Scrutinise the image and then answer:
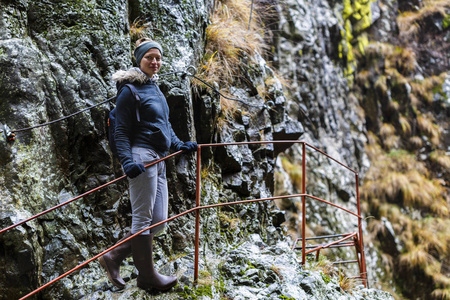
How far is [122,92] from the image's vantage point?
11.2 feet

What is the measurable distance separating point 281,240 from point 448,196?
7189 mm

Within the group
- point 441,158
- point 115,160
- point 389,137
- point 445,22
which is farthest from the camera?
point 445,22

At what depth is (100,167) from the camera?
450 cm

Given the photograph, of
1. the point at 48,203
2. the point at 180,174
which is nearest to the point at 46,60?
the point at 48,203

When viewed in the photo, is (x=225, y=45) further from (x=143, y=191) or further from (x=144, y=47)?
(x=143, y=191)

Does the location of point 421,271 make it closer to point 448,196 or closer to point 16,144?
point 448,196

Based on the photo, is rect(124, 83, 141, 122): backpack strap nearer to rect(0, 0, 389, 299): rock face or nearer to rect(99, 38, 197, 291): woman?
rect(99, 38, 197, 291): woman

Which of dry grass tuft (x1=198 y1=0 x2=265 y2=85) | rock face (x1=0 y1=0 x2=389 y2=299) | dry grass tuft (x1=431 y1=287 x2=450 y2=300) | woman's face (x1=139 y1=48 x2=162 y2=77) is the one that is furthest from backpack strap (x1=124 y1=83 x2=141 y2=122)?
dry grass tuft (x1=431 y1=287 x2=450 y2=300)

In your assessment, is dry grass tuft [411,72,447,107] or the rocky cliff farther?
dry grass tuft [411,72,447,107]

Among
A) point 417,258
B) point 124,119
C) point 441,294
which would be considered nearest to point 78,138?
point 124,119

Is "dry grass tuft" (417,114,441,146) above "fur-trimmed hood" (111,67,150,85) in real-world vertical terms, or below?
below

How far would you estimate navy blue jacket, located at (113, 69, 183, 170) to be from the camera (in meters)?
3.37

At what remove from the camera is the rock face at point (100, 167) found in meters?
3.84

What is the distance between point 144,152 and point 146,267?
0.94 meters
